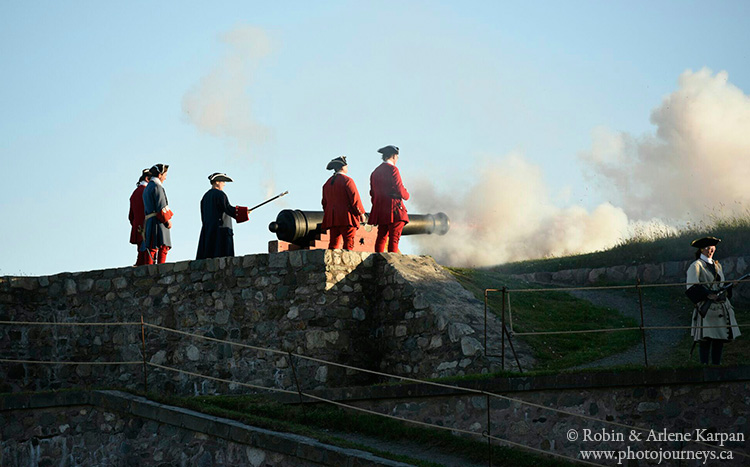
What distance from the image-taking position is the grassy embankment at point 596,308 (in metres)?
13.4

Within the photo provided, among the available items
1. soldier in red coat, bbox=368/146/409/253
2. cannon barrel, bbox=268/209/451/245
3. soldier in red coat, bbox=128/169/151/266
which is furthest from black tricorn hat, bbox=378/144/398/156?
soldier in red coat, bbox=128/169/151/266

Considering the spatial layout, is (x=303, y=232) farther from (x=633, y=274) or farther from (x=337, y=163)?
(x=633, y=274)

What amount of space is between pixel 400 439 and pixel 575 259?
10.8 m

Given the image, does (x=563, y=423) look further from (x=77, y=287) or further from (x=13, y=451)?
(x=77, y=287)

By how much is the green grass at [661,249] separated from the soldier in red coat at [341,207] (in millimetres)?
6982

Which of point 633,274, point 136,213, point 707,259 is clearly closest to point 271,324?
point 136,213

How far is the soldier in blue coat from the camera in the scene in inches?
611

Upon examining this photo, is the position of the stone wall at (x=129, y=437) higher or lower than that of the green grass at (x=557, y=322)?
lower

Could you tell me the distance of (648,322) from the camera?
624 inches

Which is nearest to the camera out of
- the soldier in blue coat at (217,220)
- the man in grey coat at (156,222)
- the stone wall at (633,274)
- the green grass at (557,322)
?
the green grass at (557,322)

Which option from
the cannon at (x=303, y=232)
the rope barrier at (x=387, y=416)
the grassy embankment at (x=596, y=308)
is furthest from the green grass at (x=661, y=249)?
the rope barrier at (x=387, y=416)

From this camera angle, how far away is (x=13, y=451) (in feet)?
38.5

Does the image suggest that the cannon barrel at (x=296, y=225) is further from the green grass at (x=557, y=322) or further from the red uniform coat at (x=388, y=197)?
the green grass at (x=557, y=322)

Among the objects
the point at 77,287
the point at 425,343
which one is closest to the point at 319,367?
the point at 425,343
